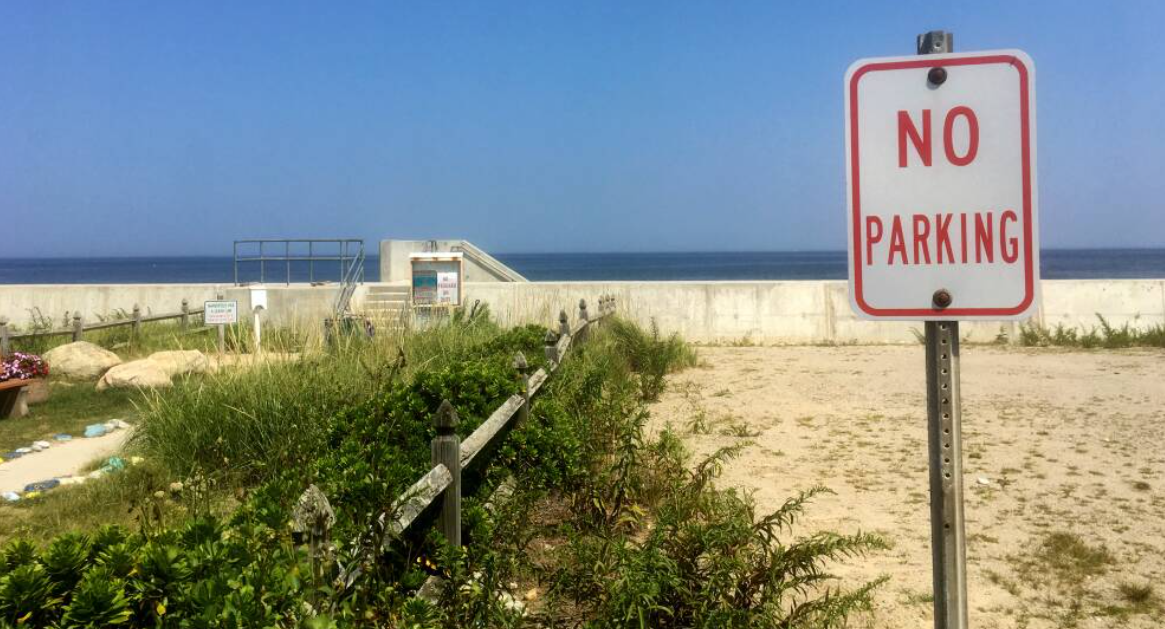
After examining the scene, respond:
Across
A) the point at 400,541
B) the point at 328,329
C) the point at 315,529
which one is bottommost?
the point at 400,541

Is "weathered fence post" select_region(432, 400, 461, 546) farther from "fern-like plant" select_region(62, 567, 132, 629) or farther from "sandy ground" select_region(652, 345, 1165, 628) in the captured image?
"sandy ground" select_region(652, 345, 1165, 628)

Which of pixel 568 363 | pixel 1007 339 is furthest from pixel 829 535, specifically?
pixel 1007 339

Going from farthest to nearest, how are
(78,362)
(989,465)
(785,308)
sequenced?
(785,308) < (78,362) < (989,465)

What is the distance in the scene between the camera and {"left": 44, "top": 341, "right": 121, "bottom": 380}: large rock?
13.7m

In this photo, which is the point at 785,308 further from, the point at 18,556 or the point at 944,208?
the point at 18,556

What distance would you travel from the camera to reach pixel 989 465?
7.61m

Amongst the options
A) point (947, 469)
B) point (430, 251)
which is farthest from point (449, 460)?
point (430, 251)

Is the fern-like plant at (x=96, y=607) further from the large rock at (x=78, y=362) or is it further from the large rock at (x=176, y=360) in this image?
the large rock at (x=78, y=362)

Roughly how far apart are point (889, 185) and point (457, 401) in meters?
4.21

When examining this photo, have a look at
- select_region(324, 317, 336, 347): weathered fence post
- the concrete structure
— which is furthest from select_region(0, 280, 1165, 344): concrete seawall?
select_region(324, 317, 336, 347): weathered fence post

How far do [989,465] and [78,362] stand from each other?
12.5 m

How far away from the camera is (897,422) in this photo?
31.6 feet

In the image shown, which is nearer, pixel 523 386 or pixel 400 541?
pixel 400 541

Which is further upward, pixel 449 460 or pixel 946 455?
pixel 946 455
